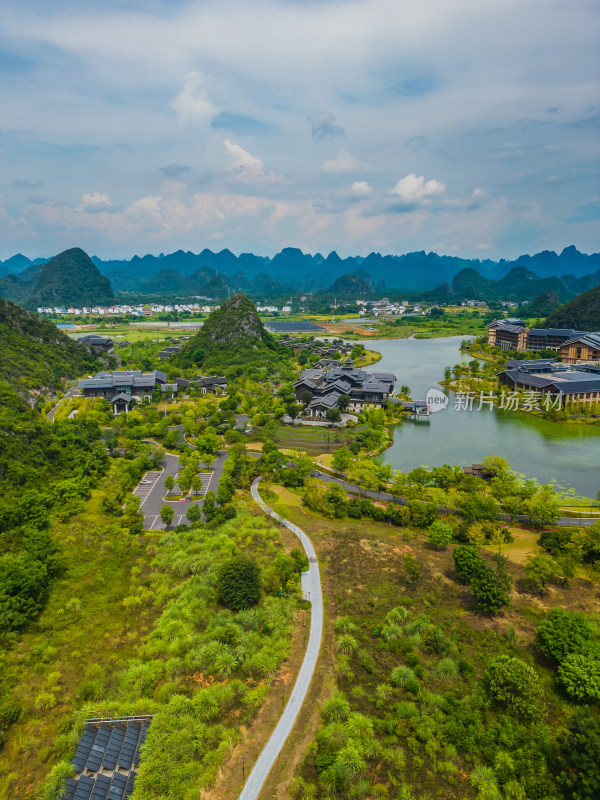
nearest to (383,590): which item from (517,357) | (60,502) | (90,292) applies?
(60,502)

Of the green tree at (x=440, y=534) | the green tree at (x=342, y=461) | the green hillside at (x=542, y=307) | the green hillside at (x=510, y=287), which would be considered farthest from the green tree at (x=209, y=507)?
the green hillside at (x=510, y=287)

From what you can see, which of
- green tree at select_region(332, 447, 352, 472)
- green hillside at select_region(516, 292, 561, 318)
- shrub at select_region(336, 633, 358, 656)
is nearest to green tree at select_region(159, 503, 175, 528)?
green tree at select_region(332, 447, 352, 472)

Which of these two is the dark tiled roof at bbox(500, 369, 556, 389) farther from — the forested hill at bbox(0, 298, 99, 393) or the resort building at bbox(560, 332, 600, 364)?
the forested hill at bbox(0, 298, 99, 393)

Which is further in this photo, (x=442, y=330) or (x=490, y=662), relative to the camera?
(x=442, y=330)

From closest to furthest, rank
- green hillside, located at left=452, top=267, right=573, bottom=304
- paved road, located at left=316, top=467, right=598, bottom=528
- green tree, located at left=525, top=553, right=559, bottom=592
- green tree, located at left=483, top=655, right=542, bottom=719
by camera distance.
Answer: green tree, located at left=483, top=655, right=542, bottom=719, green tree, located at left=525, top=553, right=559, bottom=592, paved road, located at left=316, top=467, right=598, bottom=528, green hillside, located at left=452, top=267, right=573, bottom=304

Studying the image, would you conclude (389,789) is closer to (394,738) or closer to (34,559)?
(394,738)

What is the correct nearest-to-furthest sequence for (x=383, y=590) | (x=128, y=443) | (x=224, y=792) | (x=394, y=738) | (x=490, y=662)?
(x=224, y=792), (x=394, y=738), (x=490, y=662), (x=383, y=590), (x=128, y=443)
